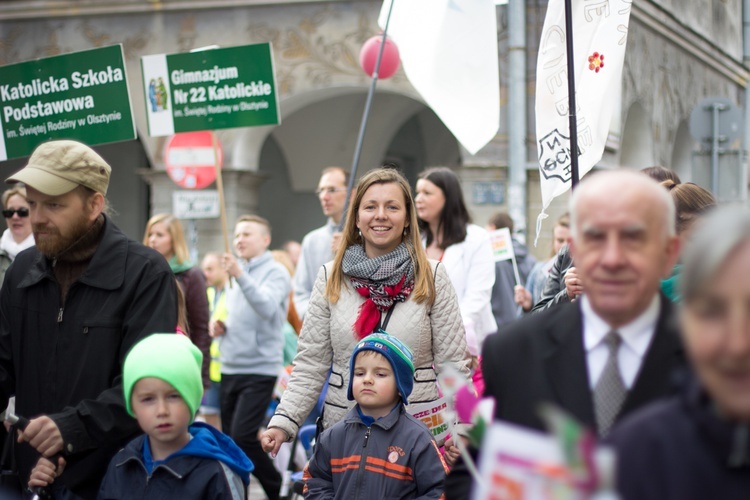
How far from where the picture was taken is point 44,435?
3648 mm

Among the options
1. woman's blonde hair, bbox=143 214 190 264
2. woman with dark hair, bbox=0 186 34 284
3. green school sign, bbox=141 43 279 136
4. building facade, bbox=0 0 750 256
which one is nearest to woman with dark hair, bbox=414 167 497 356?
green school sign, bbox=141 43 279 136

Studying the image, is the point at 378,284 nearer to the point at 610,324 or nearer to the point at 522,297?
the point at 610,324

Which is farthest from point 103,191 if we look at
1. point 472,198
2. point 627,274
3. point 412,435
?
point 472,198

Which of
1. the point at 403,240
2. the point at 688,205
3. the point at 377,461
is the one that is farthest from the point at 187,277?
the point at 688,205

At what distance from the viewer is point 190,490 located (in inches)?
146

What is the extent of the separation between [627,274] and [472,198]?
488 inches

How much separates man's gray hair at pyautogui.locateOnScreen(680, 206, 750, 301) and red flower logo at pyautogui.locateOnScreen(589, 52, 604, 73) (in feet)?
11.3

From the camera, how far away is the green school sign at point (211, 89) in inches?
288

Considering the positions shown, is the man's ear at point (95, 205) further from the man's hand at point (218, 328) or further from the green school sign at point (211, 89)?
the man's hand at point (218, 328)

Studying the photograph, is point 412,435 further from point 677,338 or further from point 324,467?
point 677,338

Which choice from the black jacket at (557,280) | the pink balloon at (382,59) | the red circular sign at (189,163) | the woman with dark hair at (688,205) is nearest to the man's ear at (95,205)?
the black jacket at (557,280)

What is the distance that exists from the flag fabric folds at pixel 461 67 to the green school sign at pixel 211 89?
119cm

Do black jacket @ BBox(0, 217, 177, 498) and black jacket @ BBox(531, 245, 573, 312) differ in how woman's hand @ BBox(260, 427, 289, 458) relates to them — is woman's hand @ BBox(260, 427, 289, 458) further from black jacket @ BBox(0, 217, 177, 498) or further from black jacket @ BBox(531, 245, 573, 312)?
black jacket @ BBox(531, 245, 573, 312)

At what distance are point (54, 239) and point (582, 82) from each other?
8.36ft
